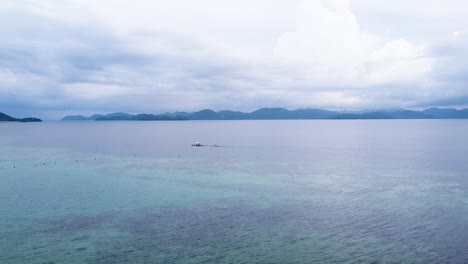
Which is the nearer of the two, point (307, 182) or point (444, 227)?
point (444, 227)

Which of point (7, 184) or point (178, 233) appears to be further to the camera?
point (7, 184)

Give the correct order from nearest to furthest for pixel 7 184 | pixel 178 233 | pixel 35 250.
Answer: pixel 35 250
pixel 178 233
pixel 7 184

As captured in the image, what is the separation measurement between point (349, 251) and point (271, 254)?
330 inches

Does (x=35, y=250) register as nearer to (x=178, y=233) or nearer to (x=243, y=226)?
(x=178, y=233)

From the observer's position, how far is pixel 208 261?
117ft

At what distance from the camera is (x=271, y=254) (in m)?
37.3

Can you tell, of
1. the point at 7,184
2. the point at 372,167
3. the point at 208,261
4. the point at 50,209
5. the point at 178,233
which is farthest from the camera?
the point at 372,167

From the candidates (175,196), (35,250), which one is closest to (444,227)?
(175,196)

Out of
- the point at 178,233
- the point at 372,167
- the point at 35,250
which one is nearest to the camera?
the point at 35,250

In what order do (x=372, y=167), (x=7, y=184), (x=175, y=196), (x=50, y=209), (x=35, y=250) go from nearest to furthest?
(x=35, y=250) → (x=50, y=209) → (x=175, y=196) → (x=7, y=184) → (x=372, y=167)

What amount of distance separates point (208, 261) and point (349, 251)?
14985 millimetres

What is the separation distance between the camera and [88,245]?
39125 millimetres

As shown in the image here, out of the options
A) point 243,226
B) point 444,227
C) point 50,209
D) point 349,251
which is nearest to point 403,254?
point 349,251

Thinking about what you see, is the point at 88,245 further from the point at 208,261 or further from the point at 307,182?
the point at 307,182
